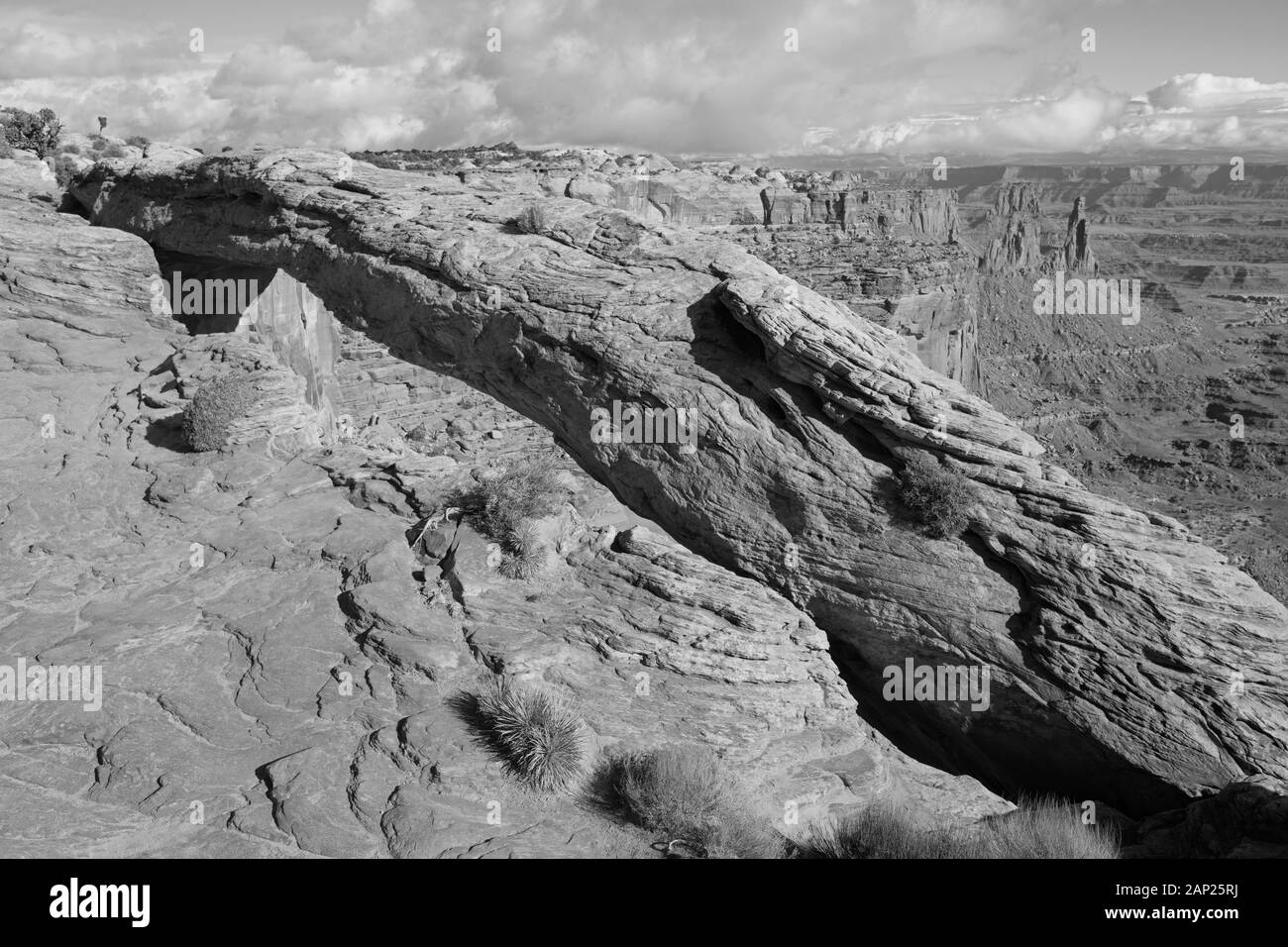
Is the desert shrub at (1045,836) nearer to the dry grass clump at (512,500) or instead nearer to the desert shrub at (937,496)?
the desert shrub at (937,496)

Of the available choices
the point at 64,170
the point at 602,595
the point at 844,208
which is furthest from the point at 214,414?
the point at 844,208

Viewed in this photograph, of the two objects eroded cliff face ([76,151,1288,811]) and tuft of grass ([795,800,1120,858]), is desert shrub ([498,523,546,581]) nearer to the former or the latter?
eroded cliff face ([76,151,1288,811])

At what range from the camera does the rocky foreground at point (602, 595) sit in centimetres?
834

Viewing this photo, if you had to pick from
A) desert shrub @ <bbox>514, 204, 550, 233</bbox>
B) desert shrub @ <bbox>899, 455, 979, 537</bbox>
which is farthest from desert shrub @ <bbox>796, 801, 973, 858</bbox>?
desert shrub @ <bbox>514, 204, 550, 233</bbox>

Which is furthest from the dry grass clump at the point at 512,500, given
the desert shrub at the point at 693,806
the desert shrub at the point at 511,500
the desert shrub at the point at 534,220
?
the desert shrub at the point at 534,220

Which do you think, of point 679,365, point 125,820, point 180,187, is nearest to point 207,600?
point 125,820

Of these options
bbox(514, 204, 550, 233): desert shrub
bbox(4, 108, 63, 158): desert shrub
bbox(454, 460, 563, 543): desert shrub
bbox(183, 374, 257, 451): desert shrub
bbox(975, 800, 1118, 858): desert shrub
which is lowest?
bbox(975, 800, 1118, 858): desert shrub

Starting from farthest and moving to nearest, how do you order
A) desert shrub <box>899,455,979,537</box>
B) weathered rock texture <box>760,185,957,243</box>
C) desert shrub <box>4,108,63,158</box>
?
weathered rock texture <box>760,185,957,243</box>
desert shrub <box>4,108,63,158</box>
desert shrub <box>899,455,979,537</box>

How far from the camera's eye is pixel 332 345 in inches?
836

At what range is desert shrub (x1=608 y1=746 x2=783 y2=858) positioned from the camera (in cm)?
778

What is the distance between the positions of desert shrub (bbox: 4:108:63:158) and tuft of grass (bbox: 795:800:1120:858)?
31.8 meters

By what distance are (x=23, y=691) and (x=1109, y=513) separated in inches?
494
